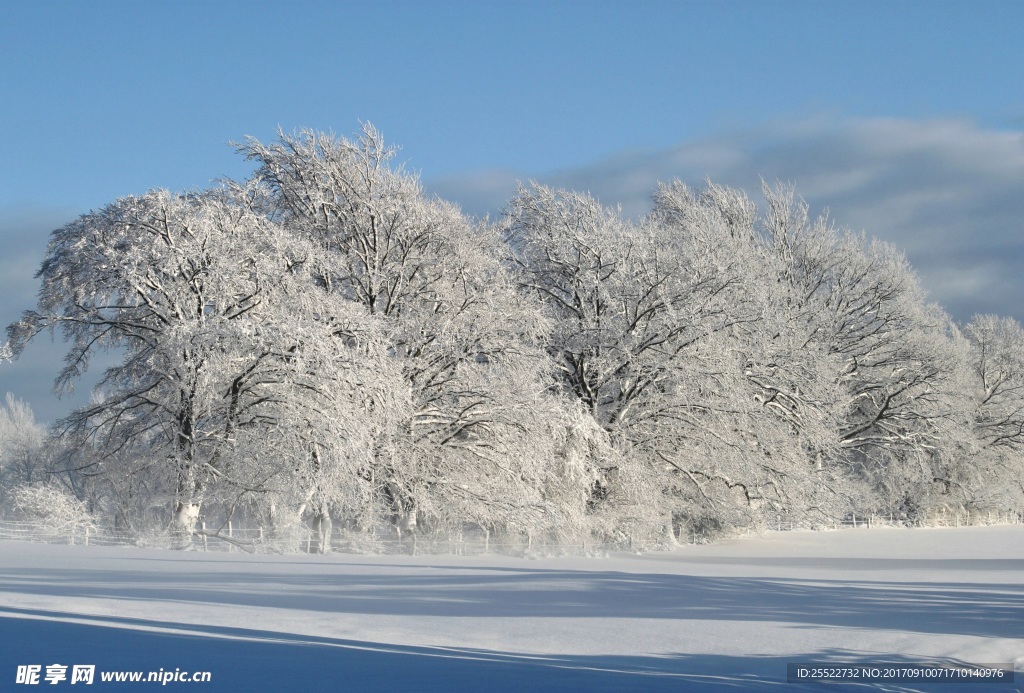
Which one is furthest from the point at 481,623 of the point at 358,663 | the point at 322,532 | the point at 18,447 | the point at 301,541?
the point at 18,447

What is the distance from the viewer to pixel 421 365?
2384 centimetres

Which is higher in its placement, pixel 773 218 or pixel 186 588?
pixel 773 218

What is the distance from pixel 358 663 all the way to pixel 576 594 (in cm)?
540

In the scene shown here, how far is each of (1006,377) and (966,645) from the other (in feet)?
142

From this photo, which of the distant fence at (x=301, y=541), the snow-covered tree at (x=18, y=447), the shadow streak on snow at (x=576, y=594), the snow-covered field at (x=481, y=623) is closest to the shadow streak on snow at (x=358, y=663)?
the snow-covered field at (x=481, y=623)

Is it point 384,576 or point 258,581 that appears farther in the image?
point 384,576

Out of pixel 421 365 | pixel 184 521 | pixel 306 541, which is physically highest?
pixel 421 365

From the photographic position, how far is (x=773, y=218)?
130 ft

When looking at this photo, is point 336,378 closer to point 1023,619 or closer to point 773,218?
point 1023,619

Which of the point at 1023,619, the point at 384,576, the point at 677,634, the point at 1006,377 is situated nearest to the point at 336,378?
the point at 384,576

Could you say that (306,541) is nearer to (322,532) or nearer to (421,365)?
(322,532)

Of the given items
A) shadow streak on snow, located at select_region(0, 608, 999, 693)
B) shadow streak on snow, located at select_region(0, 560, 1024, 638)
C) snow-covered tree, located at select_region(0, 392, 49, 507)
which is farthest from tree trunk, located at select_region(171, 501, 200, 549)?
snow-covered tree, located at select_region(0, 392, 49, 507)

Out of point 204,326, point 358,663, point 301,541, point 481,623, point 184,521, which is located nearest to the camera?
point 358,663

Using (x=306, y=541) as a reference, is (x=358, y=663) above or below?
above
